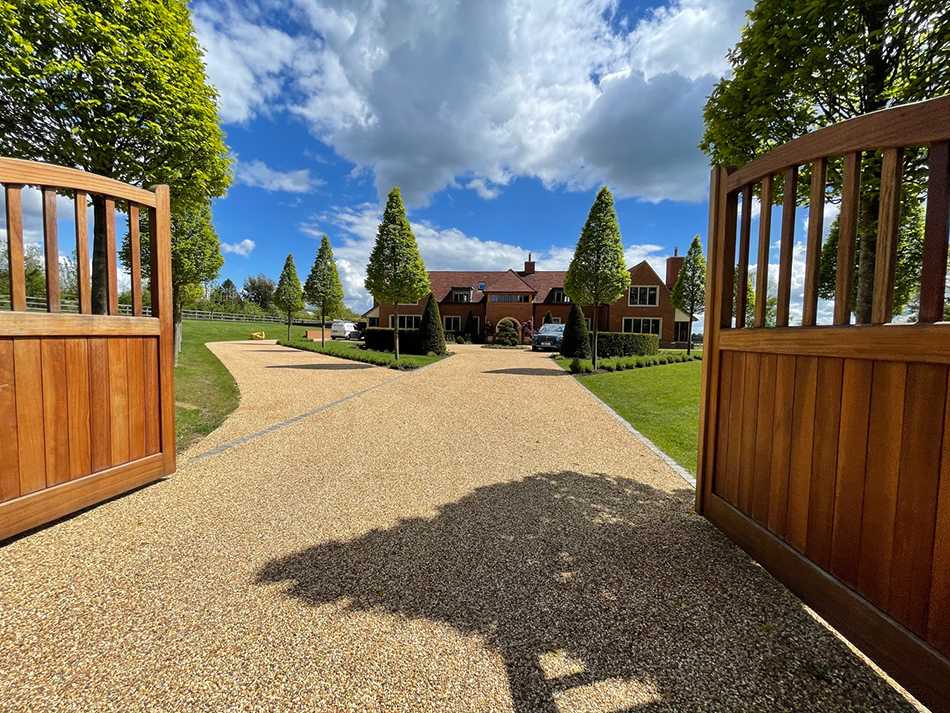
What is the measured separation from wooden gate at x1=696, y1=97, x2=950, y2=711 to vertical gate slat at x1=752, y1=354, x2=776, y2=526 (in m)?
0.01

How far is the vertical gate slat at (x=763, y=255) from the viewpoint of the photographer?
2.96 metres

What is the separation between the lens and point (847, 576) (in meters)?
2.14

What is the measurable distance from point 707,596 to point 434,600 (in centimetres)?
168

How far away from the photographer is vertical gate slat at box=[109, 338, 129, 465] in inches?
147

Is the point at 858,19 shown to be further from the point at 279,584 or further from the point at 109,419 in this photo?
the point at 109,419

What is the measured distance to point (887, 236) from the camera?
1994 millimetres

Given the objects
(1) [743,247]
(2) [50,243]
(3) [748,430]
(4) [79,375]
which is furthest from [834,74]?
(4) [79,375]

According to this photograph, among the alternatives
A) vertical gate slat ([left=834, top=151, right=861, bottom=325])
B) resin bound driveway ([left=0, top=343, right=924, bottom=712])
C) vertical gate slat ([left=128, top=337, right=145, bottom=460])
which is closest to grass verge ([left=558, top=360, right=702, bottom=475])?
resin bound driveway ([left=0, top=343, right=924, bottom=712])

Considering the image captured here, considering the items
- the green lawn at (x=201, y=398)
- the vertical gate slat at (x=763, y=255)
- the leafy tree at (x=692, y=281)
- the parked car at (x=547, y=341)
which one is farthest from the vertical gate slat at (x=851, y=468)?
the leafy tree at (x=692, y=281)

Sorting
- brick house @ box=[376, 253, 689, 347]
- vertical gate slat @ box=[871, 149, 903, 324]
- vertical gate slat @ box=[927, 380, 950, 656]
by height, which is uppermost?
brick house @ box=[376, 253, 689, 347]

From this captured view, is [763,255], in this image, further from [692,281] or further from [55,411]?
[692,281]

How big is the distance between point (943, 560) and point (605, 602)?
5.00ft

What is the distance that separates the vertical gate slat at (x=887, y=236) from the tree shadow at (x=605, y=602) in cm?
174

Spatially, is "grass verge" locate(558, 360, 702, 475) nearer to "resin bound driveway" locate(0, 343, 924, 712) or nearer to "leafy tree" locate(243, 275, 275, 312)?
"resin bound driveway" locate(0, 343, 924, 712)
